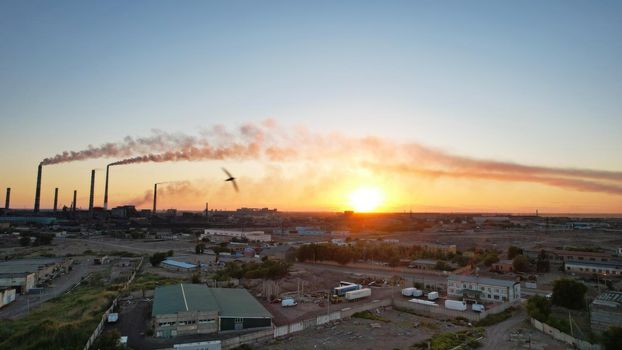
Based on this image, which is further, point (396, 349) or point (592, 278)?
point (592, 278)

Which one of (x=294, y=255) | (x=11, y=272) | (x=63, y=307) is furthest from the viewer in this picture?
(x=294, y=255)

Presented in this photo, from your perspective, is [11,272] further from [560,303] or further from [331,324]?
[560,303]

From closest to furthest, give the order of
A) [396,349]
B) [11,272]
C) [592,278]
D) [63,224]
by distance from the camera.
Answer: [396,349], [11,272], [592,278], [63,224]

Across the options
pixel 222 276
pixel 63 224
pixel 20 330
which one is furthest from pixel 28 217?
pixel 20 330

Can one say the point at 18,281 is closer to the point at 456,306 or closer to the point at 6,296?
the point at 6,296

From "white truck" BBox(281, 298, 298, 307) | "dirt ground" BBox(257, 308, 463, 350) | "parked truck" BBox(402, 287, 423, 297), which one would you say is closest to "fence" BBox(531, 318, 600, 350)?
"dirt ground" BBox(257, 308, 463, 350)

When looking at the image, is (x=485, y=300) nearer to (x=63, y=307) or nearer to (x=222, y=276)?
(x=222, y=276)

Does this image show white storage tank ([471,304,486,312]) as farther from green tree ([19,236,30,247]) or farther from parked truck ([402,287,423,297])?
green tree ([19,236,30,247])
